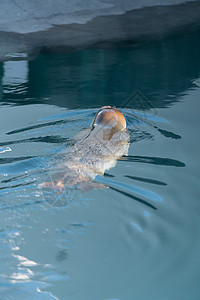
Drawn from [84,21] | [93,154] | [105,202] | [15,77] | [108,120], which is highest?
[84,21]

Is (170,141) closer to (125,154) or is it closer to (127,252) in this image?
(125,154)

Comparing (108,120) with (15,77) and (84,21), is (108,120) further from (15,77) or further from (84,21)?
(84,21)

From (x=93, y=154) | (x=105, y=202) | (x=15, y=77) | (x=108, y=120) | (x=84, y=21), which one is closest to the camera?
(x=105, y=202)

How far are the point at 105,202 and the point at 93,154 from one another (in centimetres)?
90

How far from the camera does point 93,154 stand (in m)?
4.52

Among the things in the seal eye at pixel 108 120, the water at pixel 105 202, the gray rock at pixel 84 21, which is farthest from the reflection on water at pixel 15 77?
the seal eye at pixel 108 120

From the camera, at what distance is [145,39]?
8359 millimetres

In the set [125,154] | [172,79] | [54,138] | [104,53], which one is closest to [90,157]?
[125,154]

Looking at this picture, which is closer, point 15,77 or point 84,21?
point 15,77

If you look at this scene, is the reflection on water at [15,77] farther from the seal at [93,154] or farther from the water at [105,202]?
the seal at [93,154]

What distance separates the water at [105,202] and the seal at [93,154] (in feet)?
0.39

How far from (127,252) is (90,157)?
141 centimetres

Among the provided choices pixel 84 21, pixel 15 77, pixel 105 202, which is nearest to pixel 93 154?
pixel 105 202

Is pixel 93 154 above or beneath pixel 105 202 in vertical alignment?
above
